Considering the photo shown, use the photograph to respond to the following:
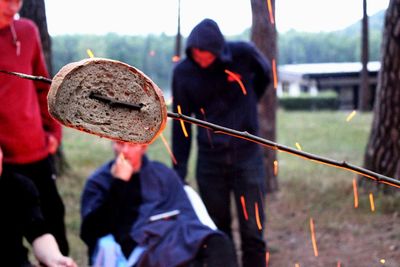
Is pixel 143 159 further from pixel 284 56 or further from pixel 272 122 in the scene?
pixel 284 56

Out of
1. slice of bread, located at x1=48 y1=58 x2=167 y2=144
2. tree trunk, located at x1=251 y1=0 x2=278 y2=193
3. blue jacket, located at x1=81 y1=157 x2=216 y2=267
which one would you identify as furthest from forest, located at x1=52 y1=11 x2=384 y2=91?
slice of bread, located at x1=48 y1=58 x2=167 y2=144

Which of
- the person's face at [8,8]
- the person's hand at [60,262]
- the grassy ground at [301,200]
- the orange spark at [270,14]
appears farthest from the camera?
the orange spark at [270,14]

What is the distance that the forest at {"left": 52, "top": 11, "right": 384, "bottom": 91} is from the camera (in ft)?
46.0

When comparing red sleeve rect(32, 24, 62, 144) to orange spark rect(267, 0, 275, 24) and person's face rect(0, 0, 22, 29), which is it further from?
orange spark rect(267, 0, 275, 24)

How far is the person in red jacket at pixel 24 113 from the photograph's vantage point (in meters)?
3.20

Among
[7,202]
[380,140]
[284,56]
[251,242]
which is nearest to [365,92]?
[284,56]

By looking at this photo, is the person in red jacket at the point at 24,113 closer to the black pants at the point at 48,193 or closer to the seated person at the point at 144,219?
the black pants at the point at 48,193

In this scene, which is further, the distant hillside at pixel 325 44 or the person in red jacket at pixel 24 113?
the distant hillside at pixel 325 44

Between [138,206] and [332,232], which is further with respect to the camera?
[332,232]

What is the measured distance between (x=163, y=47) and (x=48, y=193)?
741 inches

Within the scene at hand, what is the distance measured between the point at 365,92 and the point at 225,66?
45.7 ft

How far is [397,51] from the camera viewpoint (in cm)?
561

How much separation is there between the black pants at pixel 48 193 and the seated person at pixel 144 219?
15 centimetres

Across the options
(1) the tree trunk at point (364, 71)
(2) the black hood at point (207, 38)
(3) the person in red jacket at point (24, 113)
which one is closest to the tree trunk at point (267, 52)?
(2) the black hood at point (207, 38)
